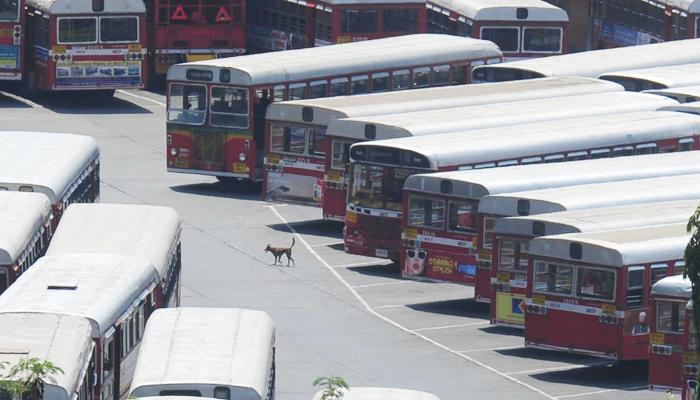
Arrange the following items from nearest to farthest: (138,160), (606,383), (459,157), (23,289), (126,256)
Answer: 1. (23,289)
2. (126,256)
3. (606,383)
4. (459,157)
5. (138,160)

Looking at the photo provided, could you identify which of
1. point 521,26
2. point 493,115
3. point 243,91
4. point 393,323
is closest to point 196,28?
point 521,26

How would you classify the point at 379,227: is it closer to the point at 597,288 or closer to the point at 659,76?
the point at 597,288

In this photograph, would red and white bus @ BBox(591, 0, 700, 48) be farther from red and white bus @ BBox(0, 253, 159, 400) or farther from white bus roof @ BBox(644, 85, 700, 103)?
red and white bus @ BBox(0, 253, 159, 400)

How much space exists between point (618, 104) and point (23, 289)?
1877 centimetres

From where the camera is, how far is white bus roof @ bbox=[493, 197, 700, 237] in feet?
103

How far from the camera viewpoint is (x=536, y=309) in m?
30.7

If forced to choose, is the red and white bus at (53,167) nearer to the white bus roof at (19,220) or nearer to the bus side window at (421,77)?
the white bus roof at (19,220)

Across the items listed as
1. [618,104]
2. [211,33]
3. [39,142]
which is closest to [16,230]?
[39,142]

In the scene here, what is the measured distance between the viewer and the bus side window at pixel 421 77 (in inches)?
1837

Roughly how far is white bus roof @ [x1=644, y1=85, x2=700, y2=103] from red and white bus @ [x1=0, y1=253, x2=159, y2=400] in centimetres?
1815

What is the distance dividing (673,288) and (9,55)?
3000 cm

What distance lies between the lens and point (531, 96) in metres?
43.4

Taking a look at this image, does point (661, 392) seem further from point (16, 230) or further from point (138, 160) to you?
point (138, 160)

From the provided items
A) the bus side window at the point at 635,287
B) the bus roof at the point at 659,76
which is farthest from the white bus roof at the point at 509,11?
the bus side window at the point at 635,287
